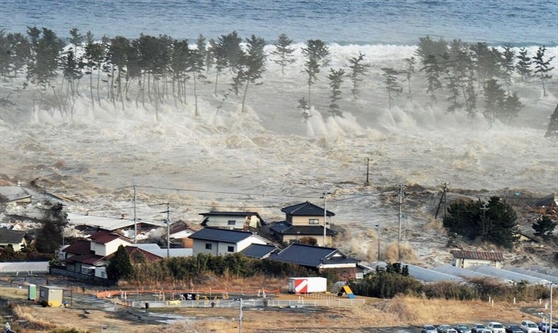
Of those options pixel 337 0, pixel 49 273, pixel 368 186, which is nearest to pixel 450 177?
pixel 368 186

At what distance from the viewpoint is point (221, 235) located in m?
44.2

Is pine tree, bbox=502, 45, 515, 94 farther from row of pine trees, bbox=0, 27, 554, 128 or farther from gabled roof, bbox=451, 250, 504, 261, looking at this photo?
gabled roof, bbox=451, 250, 504, 261

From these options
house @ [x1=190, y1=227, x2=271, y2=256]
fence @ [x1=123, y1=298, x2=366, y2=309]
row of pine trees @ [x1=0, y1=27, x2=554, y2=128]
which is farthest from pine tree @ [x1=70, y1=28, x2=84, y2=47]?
fence @ [x1=123, y1=298, x2=366, y2=309]

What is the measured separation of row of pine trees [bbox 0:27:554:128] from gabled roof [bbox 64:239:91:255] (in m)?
34.4

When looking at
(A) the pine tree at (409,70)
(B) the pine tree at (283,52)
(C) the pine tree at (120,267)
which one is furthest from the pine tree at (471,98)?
(C) the pine tree at (120,267)

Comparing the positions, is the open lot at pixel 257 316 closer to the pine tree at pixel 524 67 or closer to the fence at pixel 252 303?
the fence at pixel 252 303

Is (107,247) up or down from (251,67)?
down

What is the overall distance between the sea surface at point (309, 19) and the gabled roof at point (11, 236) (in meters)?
52.1

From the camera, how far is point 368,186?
57.1 meters

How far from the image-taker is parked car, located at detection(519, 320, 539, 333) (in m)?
31.6

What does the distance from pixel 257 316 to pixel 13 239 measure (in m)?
14.7

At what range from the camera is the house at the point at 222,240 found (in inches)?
1716

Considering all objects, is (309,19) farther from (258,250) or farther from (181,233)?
(258,250)

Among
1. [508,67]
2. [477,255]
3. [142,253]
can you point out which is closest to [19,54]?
[508,67]
